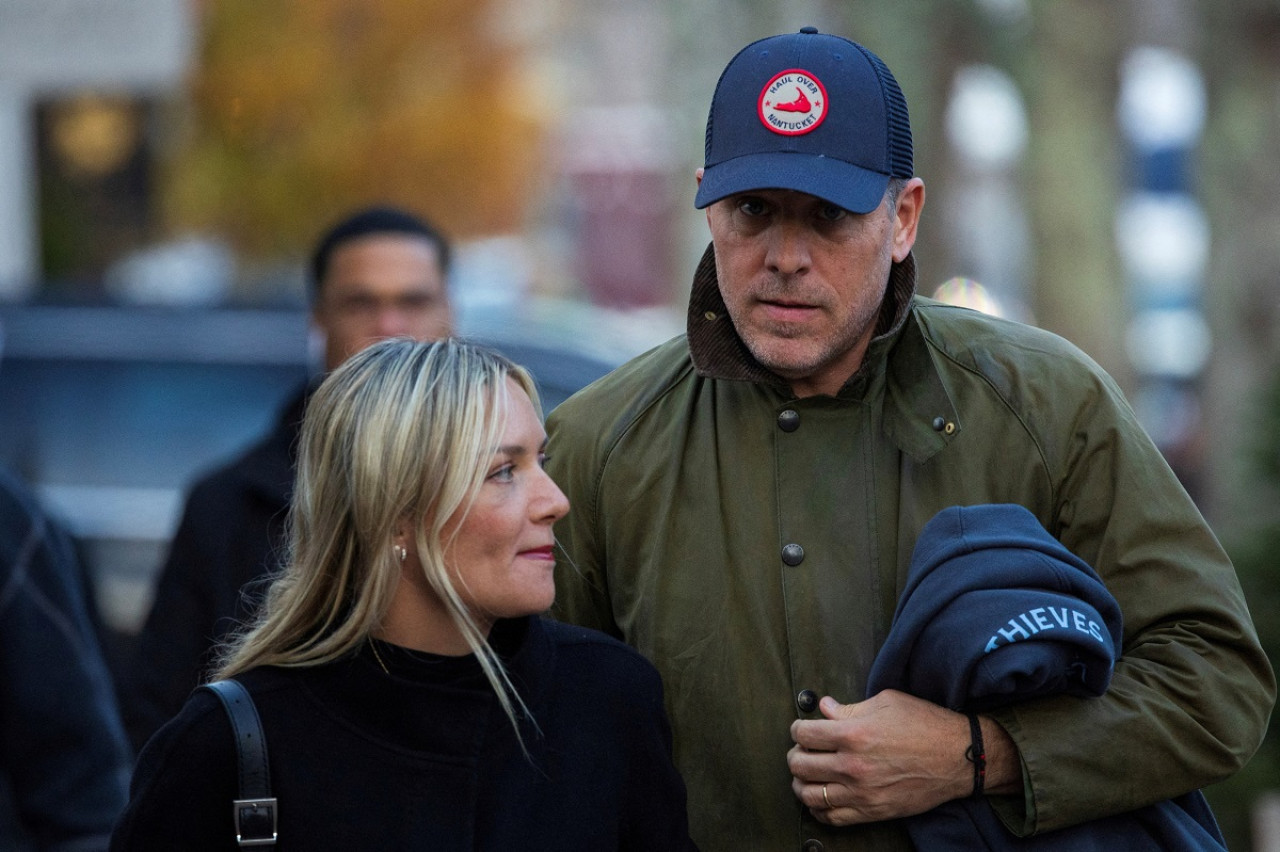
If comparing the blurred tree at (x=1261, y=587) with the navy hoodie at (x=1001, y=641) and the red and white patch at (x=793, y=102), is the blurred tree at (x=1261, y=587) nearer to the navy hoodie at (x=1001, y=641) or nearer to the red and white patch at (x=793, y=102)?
the navy hoodie at (x=1001, y=641)

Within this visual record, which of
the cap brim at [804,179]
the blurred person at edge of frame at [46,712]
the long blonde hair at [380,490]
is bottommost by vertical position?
the blurred person at edge of frame at [46,712]

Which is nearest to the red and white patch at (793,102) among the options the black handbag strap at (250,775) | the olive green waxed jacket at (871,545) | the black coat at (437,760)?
the olive green waxed jacket at (871,545)

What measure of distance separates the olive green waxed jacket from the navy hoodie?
0.05m

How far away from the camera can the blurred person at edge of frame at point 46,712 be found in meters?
3.77

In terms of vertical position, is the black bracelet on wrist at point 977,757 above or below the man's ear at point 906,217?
below

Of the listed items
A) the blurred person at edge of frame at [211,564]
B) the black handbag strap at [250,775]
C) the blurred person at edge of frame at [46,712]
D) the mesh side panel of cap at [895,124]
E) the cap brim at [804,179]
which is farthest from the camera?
the blurred person at edge of frame at [211,564]

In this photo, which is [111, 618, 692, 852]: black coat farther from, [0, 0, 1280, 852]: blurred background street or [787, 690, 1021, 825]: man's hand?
[0, 0, 1280, 852]: blurred background street

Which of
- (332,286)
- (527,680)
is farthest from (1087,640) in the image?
(332,286)

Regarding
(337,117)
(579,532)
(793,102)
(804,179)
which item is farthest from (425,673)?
(337,117)

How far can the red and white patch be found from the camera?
3160 mm

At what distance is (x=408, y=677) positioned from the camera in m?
2.94

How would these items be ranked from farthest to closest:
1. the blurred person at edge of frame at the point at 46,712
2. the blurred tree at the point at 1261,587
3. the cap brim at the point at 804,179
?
the blurred tree at the point at 1261,587 → the blurred person at edge of frame at the point at 46,712 → the cap brim at the point at 804,179

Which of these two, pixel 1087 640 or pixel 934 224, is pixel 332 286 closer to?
pixel 1087 640

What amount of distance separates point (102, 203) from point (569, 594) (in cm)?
1777
